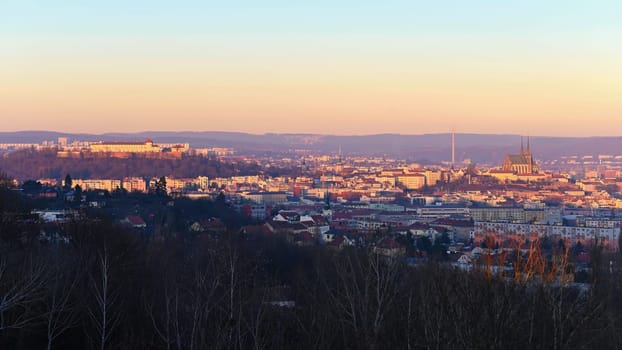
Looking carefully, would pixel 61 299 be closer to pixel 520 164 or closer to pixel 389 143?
pixel 520 164

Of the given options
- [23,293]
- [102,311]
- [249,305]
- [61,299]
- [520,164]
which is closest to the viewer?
[23,293]

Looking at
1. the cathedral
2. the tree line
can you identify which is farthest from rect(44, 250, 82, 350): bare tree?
the cathedral

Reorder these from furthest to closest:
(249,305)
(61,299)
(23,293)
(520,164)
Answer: (520,164) → (249,305) → (61,299) → (23,293)

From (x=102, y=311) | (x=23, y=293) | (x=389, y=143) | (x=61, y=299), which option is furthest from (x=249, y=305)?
(x=389, y=143)

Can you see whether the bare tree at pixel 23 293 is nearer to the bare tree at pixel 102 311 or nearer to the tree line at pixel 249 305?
the tree line at pixel 249 305

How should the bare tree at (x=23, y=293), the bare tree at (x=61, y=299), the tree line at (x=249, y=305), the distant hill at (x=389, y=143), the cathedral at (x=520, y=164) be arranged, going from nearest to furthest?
1. the tree line at (x=249, y=305)
2. the bare tree at (x=23, y=293)
3. the bare tree at (x=61, y=299)
4. the cathedral at (x=520, y=164)
5. the distant hill at (x=389, y=143)

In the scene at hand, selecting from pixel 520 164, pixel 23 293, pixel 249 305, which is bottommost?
pixel 520 164

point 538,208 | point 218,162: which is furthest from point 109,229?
point 218,162

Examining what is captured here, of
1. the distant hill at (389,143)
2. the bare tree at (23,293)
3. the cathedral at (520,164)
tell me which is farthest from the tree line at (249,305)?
the distant hill at (389,143)

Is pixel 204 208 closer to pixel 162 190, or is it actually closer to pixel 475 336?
pixel 162 190
